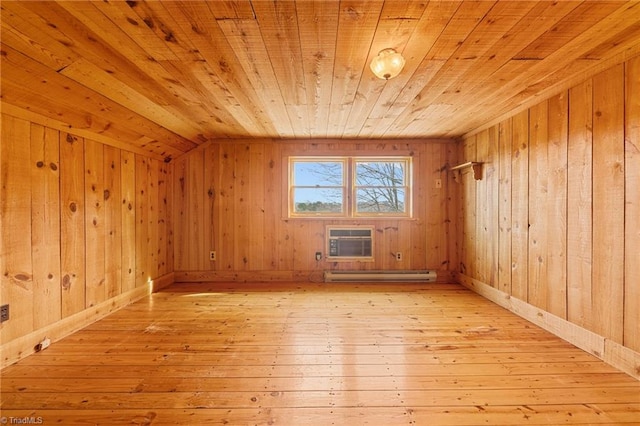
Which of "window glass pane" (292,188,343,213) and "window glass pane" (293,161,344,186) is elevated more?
"window glass pane" (293,161,344,186)

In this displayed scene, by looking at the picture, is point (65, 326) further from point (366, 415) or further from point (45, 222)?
point (366, 415)

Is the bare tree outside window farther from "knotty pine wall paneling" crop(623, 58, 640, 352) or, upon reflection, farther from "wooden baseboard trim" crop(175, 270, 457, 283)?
"knotty pine wall paneling" crop(623, 58, 640, 352)

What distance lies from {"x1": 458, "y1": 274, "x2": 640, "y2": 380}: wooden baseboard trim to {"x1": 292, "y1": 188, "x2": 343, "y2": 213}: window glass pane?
7.52 ft

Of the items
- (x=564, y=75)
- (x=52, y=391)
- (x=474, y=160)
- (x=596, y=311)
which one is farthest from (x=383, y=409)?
(x=474, y=160)

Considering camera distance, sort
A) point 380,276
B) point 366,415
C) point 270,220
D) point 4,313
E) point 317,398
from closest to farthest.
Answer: point 366,415, point 317,398, point 4,313, point 380,276, point 270,220

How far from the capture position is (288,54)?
5.63ft

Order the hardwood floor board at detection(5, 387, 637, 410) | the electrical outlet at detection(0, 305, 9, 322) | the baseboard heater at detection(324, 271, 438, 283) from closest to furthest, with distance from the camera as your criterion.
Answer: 1. the hardwood floor board at detection(5, 387, 637, 410)
2. the electrical outlet at detection(0, 305, 9, 322)
3. the baseboard heater at detection(324, 271, 438, 283)

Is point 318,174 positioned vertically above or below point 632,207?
above

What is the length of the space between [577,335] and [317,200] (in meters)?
3.11

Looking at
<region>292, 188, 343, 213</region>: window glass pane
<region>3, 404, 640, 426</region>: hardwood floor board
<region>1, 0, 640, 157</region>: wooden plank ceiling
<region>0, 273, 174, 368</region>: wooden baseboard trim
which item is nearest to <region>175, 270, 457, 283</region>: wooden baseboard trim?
<region>0, 273, 174, 368</region>: wooden baseboard trim

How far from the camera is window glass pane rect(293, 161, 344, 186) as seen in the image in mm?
4113

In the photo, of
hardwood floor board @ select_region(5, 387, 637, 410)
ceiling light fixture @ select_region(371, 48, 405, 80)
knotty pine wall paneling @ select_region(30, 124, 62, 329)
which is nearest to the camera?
hardwood floor board @ select_region(5, 387, 637, 410)

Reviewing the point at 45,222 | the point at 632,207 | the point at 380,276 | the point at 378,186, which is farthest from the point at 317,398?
the point at 378,186

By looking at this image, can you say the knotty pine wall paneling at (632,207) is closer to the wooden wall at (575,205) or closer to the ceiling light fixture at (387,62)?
the wooden wall at (575,205)
